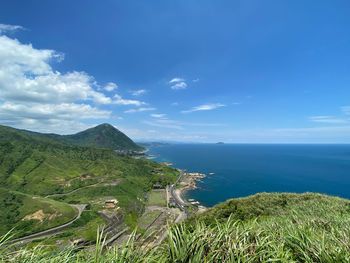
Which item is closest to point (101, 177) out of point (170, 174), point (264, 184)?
point (170, 174)

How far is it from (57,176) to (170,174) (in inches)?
2075

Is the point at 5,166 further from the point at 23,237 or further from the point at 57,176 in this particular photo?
the point at 23,237

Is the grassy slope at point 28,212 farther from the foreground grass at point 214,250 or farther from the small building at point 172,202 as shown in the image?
the foreground grass at point 214,250

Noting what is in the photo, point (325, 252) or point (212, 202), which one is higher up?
point (325, 252)

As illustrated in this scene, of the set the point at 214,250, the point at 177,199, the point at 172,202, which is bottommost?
the point at 172,202

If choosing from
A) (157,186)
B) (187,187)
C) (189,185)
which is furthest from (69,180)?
(189,185)

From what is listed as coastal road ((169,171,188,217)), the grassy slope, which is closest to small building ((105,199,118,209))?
the grassy slope

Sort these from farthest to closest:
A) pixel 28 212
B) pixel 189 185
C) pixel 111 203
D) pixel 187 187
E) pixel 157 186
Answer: pixel 157 186 < pixel 189 185 < pixel 187 187 < pixel 111 203 < pixel 28 212

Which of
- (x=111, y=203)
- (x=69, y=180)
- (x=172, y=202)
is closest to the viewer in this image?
(x=111, y=203)

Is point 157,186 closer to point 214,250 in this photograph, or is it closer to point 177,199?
point 177,199

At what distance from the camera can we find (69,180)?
10175 cm

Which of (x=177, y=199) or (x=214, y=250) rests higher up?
(x=214, y=250)

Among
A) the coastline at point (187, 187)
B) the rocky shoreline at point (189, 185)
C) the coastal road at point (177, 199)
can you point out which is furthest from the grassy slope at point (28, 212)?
the rocky shoreline at point (189, 185)

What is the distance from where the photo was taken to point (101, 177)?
109 m
